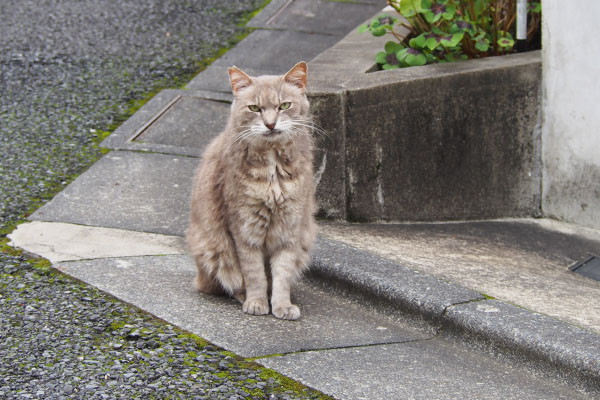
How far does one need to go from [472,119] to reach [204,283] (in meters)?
1.95

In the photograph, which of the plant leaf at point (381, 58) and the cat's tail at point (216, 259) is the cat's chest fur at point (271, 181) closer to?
the cat's tail at point (216, 259)

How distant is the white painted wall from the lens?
468 centimetres

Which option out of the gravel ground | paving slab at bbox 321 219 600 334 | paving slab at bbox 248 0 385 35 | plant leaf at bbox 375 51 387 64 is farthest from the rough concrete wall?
paving slab at bbox 248 0 385 35

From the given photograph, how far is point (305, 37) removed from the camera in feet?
24.1

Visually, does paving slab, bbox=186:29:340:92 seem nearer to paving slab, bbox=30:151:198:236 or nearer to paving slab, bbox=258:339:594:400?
paving slab, bbox=30:151:198:236

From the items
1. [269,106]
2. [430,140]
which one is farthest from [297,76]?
[430,140]

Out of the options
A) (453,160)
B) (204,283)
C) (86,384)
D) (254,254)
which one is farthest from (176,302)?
(453,160)

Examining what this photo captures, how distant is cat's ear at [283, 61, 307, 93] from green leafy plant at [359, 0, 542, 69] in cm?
148

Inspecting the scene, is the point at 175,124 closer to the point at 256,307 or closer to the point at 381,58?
the point at 381,58

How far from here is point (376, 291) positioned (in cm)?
393

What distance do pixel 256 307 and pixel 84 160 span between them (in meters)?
2.22

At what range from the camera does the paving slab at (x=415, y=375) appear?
3.20 meters

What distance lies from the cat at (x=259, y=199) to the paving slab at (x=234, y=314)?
11 centimetres

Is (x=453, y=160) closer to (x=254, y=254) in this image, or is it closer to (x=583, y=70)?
(x=583, y=70)
